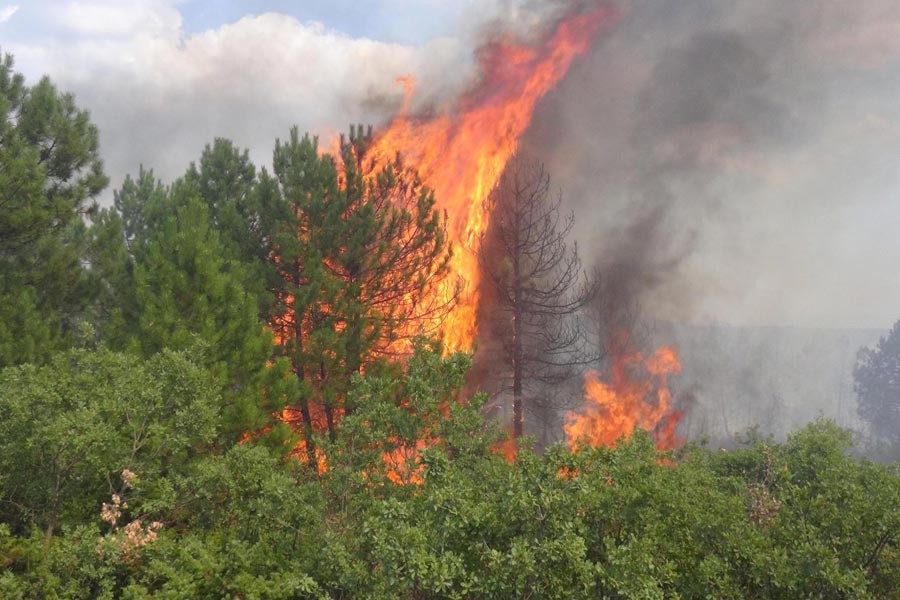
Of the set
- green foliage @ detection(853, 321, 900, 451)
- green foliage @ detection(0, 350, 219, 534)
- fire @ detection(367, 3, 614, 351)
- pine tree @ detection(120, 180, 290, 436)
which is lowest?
green foliage @ detection(853, 321, 900, 451)

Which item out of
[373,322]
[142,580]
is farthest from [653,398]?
[142,580]

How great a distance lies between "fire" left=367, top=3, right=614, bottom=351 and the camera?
25670 mm

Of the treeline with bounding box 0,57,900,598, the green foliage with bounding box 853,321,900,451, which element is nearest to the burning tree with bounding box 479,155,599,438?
the treeline with bounding box 0,57,900,598

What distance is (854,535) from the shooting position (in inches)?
287

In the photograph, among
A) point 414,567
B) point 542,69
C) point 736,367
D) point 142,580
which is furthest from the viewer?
point 736,367

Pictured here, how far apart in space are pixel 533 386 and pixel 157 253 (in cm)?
2261

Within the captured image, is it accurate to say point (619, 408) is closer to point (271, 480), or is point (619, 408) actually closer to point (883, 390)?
point (271, 480)

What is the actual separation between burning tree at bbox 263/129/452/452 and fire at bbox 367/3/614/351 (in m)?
3.57

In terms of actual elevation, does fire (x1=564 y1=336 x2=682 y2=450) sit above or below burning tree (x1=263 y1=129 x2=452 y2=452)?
below

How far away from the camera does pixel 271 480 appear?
8688mm

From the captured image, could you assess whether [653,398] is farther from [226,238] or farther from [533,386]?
[226,238]

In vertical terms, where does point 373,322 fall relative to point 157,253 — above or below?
below

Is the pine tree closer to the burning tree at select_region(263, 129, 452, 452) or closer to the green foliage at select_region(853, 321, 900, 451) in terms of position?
the burning tree at select_region(263, 129, 452, 452)

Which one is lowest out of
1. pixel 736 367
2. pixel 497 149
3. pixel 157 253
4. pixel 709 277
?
pixel 736 367
